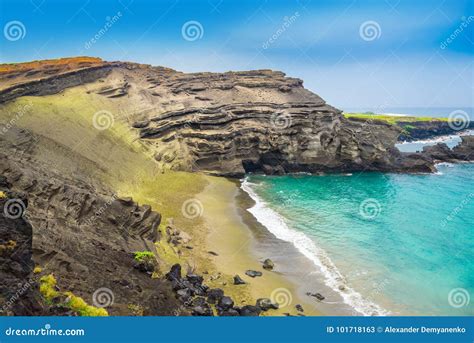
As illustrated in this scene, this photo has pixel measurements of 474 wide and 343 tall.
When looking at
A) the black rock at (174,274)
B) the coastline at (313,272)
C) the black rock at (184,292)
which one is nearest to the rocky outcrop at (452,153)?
the coastline at (313,272)

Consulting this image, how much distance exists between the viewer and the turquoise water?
2800 centimetres

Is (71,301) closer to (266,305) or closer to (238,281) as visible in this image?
(266,305)

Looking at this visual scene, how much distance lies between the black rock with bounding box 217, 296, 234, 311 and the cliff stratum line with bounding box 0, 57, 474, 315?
3.3 inches

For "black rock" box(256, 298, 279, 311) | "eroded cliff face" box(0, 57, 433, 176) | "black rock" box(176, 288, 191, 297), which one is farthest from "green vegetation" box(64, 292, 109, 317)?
"eroded cliff face" box(0, 57, 433, 176)

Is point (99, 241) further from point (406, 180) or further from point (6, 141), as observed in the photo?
point (406, 180)

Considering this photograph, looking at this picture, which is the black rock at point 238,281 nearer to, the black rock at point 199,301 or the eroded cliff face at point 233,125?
the black rock at point 199,301

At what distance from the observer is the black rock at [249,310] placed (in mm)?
23312

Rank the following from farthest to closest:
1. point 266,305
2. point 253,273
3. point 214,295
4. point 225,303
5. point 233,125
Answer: point 233,125 < point 253,273 < point 266,305 < point 214,295 < point 225,303

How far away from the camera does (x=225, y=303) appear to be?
23.9m

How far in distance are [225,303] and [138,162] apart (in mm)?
39443

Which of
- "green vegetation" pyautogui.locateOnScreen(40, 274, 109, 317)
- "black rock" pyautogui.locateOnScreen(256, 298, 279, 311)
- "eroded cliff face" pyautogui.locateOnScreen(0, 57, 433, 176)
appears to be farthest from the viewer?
"eroded cliff face" pyautogui.locateOnScreen(0, 57, 433, 176)

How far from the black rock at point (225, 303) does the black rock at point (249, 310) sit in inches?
24.7

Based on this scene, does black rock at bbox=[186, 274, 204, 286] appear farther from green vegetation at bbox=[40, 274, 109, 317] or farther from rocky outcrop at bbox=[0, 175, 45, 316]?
rocky outcrop at bbox=[0, 175, 45, 316]

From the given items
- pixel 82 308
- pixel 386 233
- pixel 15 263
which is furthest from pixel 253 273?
pixel 15 263
